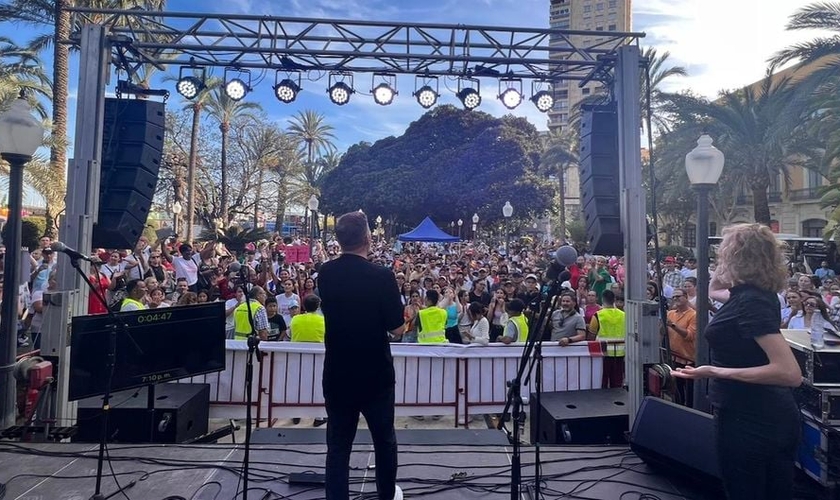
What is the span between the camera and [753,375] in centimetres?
234

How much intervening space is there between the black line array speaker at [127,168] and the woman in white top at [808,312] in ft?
29.6

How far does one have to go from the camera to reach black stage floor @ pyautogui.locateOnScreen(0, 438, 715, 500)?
3.66m

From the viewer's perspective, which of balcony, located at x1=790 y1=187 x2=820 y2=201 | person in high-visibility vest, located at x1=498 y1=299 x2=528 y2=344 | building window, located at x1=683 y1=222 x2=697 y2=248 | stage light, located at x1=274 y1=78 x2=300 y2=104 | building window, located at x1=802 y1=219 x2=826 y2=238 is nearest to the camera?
person in high-visibility vest, located at x1=498 y1=299 x2=528 y2=344

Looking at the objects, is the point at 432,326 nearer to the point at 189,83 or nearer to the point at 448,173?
the point at 189,83

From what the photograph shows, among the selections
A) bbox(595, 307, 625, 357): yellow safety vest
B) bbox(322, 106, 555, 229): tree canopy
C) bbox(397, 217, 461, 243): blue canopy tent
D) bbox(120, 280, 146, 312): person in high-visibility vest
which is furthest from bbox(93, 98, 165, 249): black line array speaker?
bbox(322, 106, 555, 229): tree canopy

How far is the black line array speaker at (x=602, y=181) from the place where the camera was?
551 centimetres

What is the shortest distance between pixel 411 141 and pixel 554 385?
35566 mm

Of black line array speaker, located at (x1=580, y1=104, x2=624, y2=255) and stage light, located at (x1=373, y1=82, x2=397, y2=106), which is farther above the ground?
stage light, located at (x1=373, y1=82, x2=397, y2=106)

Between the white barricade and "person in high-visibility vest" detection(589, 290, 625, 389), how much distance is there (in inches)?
5.2

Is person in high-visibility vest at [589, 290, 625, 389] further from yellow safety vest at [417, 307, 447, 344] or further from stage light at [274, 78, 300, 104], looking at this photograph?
stage light at [274, 78, 300, 104]

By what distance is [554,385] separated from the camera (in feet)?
20.1

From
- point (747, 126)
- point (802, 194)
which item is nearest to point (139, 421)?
point (747, 126)

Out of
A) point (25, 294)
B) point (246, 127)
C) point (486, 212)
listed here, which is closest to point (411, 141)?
point (486, 212)

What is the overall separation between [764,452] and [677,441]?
152cm
